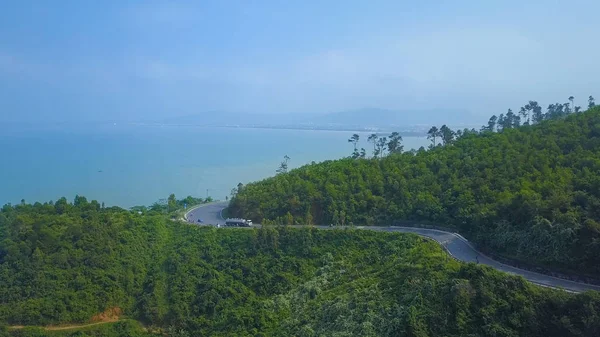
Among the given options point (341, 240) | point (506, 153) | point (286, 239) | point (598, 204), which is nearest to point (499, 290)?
point (598, 204)

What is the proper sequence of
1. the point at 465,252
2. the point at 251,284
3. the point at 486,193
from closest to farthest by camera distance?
the point at 465,252 < the point at 251,284 < the point at 486,193

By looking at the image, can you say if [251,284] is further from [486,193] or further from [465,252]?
[486,193]

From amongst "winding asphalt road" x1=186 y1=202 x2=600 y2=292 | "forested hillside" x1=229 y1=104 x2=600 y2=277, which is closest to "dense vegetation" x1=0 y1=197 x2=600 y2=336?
"winding asphalt road" x1=186 y1=202 x2=600 y2=292

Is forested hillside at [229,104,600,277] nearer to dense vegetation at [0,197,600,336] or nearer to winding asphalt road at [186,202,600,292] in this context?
winding asphalt road at [186,202,600,292]

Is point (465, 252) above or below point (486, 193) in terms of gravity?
below

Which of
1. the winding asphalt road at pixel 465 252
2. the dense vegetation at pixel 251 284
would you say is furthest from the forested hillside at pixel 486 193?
the dense vegetation at pixel 251 284

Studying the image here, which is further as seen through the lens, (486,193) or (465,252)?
(486,193)

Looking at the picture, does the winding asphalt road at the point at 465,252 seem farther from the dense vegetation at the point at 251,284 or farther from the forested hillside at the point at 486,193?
the dense vegetation at the point at 251,284

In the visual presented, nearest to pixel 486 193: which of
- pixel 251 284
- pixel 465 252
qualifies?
pixel 465 252
